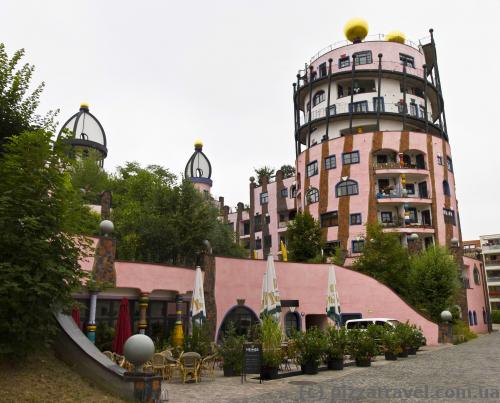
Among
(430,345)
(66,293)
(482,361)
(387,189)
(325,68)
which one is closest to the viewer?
(66,293)

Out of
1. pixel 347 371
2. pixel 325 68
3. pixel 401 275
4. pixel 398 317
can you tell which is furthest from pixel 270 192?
pixel 347 371

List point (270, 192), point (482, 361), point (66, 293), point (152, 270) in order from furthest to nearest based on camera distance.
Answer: point (270, 192), point (152, 270), point (482, 361), point (66, 293)

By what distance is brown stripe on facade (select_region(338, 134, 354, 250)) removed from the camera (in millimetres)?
41688

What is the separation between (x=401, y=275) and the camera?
3262 cm

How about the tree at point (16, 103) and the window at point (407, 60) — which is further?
the window at point (407, 60)

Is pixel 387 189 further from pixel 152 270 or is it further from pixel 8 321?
pixel 8 321

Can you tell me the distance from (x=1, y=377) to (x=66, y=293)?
6.84 ft

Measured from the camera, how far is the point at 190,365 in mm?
14000

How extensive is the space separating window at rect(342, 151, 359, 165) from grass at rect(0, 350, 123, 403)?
1407 inches

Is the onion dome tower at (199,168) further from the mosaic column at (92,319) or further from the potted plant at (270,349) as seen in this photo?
the potted plant at (270,349)

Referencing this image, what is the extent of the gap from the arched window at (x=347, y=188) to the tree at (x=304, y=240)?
238 inches

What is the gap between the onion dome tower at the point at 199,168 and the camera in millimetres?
57750

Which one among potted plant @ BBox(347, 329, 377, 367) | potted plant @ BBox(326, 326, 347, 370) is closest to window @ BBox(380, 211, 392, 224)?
potted plant @ BBox(347, 329, 377, 367)

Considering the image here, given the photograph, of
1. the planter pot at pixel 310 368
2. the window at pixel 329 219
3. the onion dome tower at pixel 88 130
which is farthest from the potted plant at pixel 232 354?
the onion dome tower at pixel 88 130
